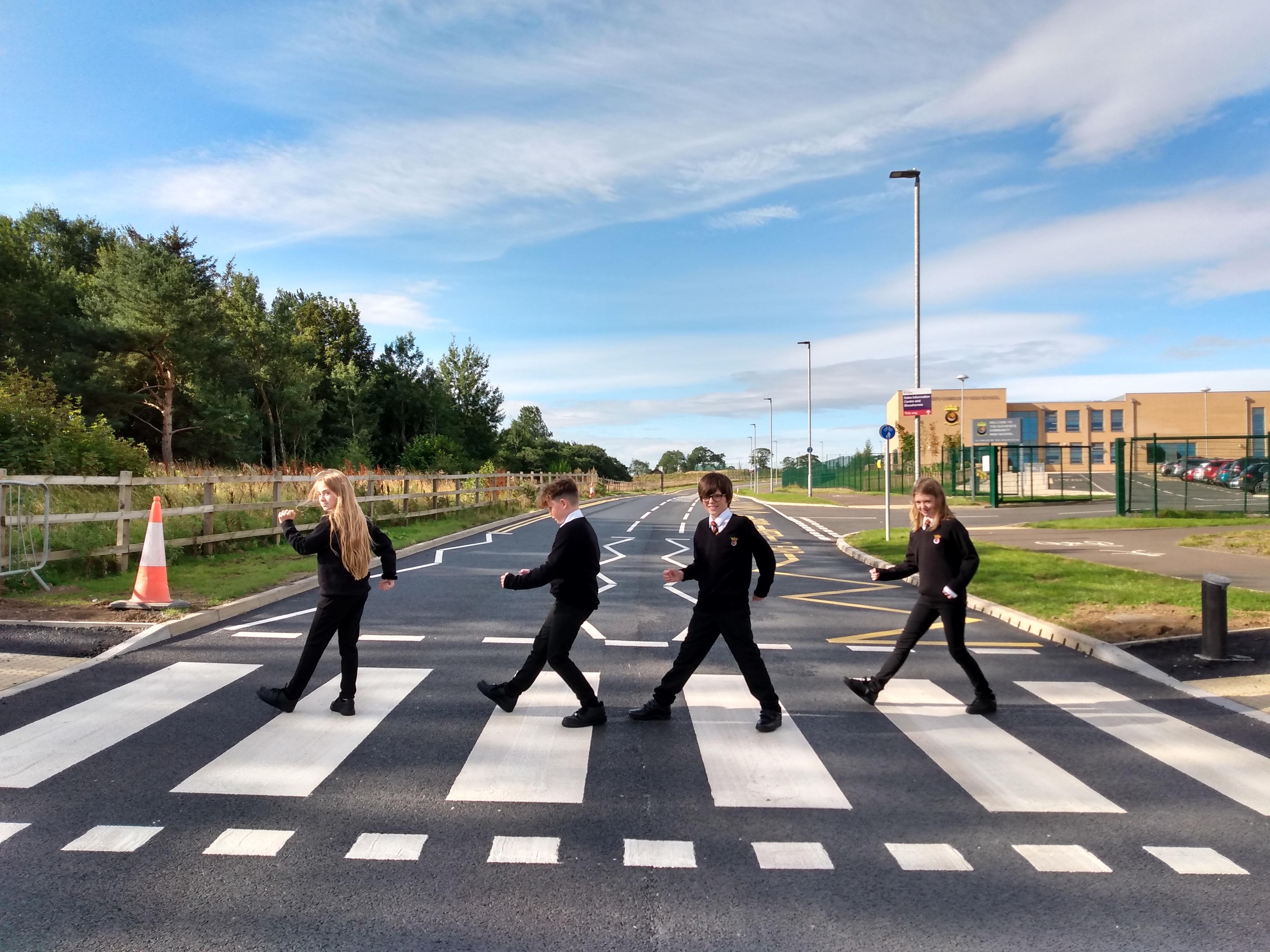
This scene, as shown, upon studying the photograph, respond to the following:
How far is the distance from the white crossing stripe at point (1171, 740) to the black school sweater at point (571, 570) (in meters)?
3.50

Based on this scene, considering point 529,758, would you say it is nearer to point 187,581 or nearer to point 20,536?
point 187,581

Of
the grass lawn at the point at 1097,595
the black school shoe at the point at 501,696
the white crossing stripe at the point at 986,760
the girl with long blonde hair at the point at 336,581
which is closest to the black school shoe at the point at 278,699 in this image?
the girl with long blonde hair at the point at 336,581

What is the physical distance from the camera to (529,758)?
200 inches

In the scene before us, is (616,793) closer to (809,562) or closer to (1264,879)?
(1264,879)

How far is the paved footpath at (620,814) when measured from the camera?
3.21m

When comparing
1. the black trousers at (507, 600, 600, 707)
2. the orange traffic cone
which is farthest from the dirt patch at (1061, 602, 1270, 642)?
the orange traffic cone

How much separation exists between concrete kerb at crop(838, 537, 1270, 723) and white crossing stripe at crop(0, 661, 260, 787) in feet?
16.3

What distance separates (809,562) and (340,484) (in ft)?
39.5

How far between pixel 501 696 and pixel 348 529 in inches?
58.4

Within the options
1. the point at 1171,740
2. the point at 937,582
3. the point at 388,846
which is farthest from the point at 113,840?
the point at 1171,740

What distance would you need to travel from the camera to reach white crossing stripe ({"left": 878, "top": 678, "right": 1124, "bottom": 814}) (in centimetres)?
451

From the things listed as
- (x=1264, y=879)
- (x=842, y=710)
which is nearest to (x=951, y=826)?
(x=1264, y=879)

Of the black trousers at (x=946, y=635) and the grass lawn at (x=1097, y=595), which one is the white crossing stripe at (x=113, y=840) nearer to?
the black trousers at (x=946, y=635)

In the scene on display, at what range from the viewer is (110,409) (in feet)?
129
